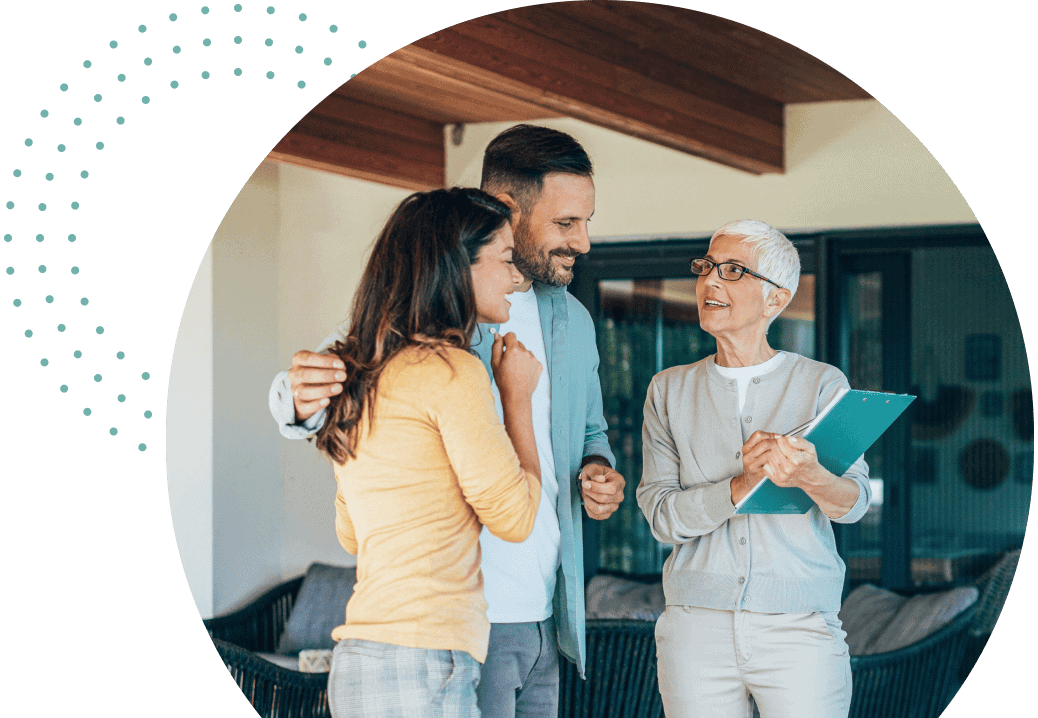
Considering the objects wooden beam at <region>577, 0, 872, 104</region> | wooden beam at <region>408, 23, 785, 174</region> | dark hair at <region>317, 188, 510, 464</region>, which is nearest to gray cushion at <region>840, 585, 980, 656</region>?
wooden beam at <region>408, 23, 785, 174</region>

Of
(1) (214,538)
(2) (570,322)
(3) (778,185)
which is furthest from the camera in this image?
(3) (778,185)

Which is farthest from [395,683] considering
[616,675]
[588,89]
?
[616,675]

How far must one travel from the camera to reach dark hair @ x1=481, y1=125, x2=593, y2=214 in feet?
4.62

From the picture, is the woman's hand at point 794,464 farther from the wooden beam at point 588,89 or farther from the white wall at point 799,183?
the white wall at point 799,183

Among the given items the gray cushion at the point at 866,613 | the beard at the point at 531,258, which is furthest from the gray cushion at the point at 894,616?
the beard at the point at 531,258

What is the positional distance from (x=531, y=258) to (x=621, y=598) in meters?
1.70

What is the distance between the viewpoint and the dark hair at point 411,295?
3.68 feet

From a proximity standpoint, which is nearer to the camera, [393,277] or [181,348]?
[393,277]

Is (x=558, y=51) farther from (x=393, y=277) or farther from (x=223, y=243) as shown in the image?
(x=393, y=277)

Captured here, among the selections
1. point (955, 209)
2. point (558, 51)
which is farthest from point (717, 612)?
point (955, 209)

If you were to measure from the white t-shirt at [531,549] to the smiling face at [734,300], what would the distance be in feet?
0.76

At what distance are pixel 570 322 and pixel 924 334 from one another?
6.11 feet

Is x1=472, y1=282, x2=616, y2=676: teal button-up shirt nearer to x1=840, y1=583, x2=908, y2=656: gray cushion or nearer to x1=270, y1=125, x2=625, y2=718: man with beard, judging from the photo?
x1=270, y1=125, x2=625, y2=718: man with beard

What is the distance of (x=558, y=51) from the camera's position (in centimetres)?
192
